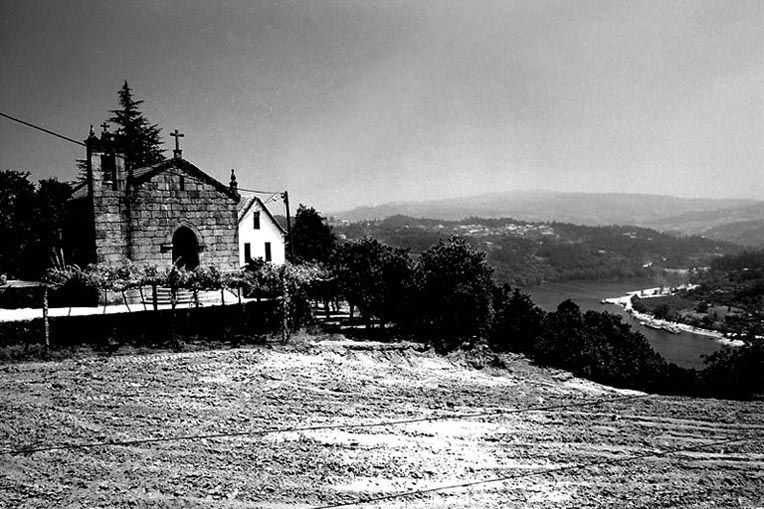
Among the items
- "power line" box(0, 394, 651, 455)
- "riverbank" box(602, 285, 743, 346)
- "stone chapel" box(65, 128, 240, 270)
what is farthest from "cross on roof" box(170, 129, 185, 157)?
"riverbank" box(602, 285, 743, 346)

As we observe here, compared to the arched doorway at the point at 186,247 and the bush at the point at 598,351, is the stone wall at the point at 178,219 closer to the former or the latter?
the arched doorway at the point at 186,247

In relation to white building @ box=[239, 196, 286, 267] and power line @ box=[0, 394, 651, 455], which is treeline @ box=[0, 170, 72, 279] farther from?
power line @ box=[0, 394, 651, 455]

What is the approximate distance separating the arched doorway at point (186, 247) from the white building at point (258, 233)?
11432 mm

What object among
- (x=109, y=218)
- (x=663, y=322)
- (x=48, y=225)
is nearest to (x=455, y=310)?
(x=109, y=218)

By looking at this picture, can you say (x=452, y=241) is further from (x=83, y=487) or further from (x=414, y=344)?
(x=83, y=487)

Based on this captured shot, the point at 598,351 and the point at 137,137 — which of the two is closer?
the point at 598,351

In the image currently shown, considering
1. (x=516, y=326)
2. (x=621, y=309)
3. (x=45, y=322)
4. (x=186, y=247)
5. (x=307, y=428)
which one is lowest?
(x=621, y=309)

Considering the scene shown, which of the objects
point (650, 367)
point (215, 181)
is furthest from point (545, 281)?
point (215, 181)

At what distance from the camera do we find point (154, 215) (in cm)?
2122

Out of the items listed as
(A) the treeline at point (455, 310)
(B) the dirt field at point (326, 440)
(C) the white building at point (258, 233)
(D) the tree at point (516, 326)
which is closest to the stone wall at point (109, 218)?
(B) the dirt field at point (326, 440)

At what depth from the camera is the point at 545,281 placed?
101500 millimetres

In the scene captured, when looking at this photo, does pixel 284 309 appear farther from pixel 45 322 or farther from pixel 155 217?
pixel 45 322

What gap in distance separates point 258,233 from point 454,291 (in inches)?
648

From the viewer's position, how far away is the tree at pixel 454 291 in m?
24.0
